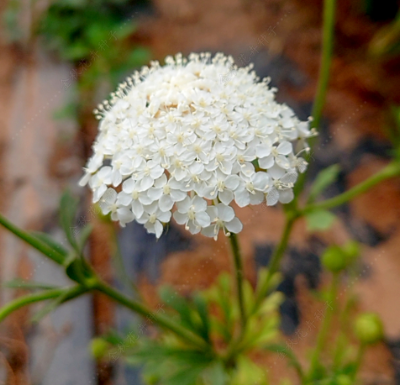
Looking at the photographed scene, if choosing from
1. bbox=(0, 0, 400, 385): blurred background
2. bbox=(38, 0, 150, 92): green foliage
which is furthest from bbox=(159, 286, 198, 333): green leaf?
bbox=(38, 0, 150, 92): green foliage

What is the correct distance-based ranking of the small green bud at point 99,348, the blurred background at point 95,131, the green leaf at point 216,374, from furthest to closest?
the blurred background at point 95,131
the small green bud at point 99,348
the green leaf at point 216,374

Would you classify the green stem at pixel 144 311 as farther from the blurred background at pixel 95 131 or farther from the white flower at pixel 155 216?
the blurred background at pixel 95 131

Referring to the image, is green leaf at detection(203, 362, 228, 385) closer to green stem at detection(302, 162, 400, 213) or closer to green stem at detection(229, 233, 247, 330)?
green stem at detection(229, 233, 247, 330)

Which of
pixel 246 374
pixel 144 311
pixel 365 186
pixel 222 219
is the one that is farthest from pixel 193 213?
pixel 246 374

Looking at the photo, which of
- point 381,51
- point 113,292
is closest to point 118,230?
point 113,292

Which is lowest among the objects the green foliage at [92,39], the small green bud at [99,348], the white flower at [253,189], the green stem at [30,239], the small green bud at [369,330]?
the small green bud at [99,348]

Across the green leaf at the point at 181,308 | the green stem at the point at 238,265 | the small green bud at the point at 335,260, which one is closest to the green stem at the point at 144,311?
the green leaf at the point at 181,308
